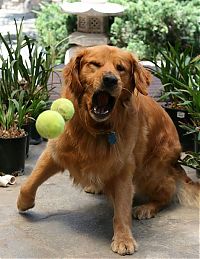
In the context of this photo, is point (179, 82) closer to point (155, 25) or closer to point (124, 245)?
point (124, 245)

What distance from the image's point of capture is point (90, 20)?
7902 mm

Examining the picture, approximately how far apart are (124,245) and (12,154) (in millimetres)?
1113

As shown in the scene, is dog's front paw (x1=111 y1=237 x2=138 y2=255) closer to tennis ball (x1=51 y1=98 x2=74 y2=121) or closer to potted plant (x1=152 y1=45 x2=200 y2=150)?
tennis ball (x1=51 y1=98 x2=74 y2=121)

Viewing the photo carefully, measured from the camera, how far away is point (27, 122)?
3.73m

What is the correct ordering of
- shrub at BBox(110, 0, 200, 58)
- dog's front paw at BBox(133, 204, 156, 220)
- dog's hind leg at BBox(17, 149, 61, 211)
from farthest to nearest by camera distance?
1. shrub at BBox(110, 0, 200, 58)
2. dog's front paw at BBox(133, 204, 156, 220)
3. dog's hind leg at BBox(17, 149, 61, 211)

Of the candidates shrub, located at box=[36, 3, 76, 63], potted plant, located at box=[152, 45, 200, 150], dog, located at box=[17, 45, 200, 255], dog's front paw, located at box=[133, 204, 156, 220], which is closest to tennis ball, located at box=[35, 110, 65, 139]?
dog, located at box=[17, 45, 200, 255]

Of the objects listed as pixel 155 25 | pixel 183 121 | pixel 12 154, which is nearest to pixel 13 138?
pixel 12 154

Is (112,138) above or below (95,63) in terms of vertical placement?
below

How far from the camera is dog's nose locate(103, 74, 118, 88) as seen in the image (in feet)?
8.16

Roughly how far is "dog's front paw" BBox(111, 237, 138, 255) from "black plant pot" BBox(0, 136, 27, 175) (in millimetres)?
1036

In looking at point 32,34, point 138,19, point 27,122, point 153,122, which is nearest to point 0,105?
point 27,122

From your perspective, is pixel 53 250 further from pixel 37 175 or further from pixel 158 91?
pixel 158 91

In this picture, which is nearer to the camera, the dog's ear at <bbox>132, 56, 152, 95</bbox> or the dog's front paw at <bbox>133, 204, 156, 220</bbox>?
the dog's ear at <bbox>132, 56, 152, 95</bbox>

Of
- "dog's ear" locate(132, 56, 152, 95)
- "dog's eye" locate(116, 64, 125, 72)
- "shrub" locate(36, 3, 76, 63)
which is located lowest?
"shrub" locate(36, 3, 76, 63)
